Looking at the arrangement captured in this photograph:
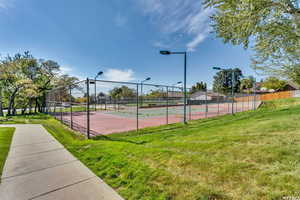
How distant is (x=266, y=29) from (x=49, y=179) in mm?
6317

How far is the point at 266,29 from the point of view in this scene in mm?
3438

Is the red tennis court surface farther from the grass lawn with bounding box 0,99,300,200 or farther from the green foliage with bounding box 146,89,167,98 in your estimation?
the grass lawn with bounding box 0,99,300,200

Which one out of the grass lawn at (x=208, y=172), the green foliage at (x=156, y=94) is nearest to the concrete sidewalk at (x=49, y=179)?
the grass lawn at (x=208, y=172)

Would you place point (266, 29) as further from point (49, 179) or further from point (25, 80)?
point (25, 80)

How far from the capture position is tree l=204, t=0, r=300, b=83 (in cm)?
302

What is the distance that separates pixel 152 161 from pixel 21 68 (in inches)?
922

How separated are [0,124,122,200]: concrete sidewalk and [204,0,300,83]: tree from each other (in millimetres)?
4816

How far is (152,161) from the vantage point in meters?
3.05

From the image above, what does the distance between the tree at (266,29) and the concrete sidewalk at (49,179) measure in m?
4.82

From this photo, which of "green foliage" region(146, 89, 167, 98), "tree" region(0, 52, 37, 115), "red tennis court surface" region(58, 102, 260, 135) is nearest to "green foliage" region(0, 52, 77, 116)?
"tree" region(0, 52, 37, 115)

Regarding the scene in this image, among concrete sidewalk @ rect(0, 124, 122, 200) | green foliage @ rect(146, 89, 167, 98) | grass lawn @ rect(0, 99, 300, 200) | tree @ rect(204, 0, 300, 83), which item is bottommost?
concrete sidewalk @ rect(0, 124, 122, 200)

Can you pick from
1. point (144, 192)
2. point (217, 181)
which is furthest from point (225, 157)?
point (144, 192)

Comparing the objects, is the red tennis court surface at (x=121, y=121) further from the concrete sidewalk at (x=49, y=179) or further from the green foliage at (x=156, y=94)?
the concrete sidewalk at (x=49, y=179)

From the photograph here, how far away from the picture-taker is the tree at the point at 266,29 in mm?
3023
